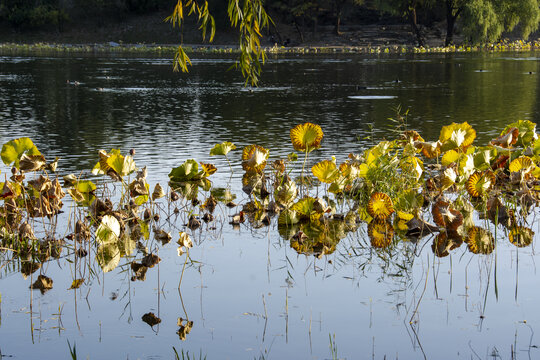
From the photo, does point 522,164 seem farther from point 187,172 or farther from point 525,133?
point 187,172

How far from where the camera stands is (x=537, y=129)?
17688 millimetres

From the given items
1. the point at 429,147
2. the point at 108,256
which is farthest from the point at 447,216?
the point at 108,256

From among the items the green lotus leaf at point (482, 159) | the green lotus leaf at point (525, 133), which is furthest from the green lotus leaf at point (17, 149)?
the green lotus leaf at point (525, 133)

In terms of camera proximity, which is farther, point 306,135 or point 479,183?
point 306,135

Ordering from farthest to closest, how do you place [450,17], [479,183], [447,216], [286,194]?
[450,17] → [479,183] → [286,194] → [447,216]

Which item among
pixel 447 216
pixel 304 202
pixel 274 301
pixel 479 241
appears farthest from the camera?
pixel 304 202

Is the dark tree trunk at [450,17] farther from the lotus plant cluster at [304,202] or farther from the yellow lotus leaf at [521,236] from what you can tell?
the yellow lotus leaf at [521,236]

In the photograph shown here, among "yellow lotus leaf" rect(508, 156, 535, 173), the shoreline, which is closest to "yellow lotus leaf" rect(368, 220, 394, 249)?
"yellow lotus leaf" rect(508, 156, 535, 173)

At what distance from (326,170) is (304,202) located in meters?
0.49

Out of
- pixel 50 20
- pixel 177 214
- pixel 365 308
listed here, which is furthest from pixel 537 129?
pixel 50 20

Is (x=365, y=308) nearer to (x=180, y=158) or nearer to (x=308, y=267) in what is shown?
(x=308, y=267)

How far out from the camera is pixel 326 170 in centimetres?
955

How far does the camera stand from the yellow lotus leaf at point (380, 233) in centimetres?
834

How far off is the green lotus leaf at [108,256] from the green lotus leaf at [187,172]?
9.40 ft
